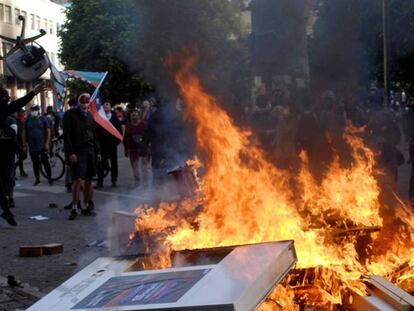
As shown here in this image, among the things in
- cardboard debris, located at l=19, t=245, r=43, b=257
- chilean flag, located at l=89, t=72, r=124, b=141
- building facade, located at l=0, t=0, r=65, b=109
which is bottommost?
cardboard debris, located at l=19, t=245, r=43, b=257

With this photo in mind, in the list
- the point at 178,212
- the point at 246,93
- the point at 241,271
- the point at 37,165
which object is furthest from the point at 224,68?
the point at 241,271

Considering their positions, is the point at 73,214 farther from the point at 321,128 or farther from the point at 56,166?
the point at 56,166

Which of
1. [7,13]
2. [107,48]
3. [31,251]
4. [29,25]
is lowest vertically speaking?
[31,251]

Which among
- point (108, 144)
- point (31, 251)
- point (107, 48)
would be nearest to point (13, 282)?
point (31, 251)

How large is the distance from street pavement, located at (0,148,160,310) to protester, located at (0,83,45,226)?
340 mm

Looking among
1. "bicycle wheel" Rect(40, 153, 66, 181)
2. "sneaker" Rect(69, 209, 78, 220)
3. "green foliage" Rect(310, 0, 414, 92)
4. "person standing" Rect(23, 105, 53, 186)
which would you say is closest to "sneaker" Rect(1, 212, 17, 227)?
"sneaker" Rect(69, 209, 78, 220)

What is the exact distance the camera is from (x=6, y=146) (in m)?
10.6

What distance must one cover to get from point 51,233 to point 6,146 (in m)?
1.84

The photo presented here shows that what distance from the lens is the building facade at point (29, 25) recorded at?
5988 cm

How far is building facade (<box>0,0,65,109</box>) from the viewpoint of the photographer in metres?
59.9

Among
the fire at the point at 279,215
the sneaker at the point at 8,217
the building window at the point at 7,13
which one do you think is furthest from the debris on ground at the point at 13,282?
the building window at the point at 7,13

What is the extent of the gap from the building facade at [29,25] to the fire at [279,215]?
4931 centimetres

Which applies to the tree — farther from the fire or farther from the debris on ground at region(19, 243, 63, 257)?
the fire

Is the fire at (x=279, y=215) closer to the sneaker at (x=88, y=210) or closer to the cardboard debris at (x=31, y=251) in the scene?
the cardboard debris at (x=31, y=251)
